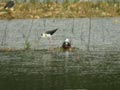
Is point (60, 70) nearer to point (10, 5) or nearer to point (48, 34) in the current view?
point (48, 34)

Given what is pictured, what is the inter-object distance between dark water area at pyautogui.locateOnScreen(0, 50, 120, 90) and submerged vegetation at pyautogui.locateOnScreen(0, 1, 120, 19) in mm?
8381

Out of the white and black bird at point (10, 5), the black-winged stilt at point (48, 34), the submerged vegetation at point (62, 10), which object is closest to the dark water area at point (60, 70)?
the black-winged stilt at point (48, 34)

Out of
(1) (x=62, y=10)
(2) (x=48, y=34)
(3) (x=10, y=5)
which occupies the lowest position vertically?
(2) (x=48, y=34)

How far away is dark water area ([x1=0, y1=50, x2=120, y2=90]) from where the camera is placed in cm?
1330

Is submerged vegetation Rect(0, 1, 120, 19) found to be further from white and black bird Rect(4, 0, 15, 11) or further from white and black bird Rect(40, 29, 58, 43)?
white and black bird Rect(40, 29, 58, 43)

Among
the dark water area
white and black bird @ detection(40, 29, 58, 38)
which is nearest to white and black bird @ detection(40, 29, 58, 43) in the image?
white and black bird @ detection(40, 29, 58, 38)

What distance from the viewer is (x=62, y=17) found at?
88.6 feet

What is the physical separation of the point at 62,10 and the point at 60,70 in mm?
12978

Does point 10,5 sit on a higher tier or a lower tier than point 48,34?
higher

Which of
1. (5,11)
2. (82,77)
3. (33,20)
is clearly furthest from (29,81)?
(5,11)

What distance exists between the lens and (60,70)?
15.3m

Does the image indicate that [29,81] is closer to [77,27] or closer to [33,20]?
[77,27]

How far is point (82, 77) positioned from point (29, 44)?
7.07 m

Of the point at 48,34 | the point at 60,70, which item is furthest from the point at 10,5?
the point at 60,70
